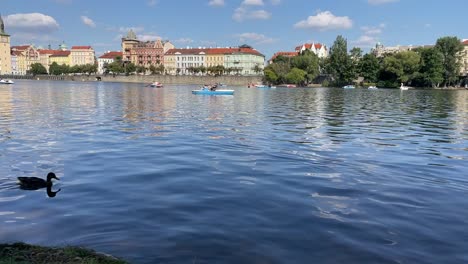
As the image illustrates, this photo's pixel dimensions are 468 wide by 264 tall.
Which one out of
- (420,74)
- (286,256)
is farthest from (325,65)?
(286,256)

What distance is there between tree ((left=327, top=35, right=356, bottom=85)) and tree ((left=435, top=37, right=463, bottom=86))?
2963cm

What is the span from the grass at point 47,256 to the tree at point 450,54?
161 m

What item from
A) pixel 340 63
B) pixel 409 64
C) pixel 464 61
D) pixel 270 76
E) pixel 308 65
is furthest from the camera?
pixel 464 61

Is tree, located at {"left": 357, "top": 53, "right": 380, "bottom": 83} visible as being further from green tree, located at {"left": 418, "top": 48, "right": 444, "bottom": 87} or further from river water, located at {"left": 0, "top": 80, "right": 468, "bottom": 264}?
river water, located at {"left": 0, "top": 80, "right": 468, "bottom": 264}

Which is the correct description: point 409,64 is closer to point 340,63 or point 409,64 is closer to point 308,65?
point 340,63

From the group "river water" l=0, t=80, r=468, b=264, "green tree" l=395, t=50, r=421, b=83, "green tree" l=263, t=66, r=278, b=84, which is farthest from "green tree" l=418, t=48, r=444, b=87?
Result: "river water" l=0, t=80, r=468, b=264

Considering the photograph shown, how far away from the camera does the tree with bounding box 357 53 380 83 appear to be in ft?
522

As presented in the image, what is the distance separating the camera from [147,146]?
20438 millimetres

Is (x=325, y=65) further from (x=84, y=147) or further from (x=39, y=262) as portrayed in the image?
(x=39, y=262)

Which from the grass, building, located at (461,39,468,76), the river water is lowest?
the river water

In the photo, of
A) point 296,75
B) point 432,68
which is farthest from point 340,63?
point 432,68

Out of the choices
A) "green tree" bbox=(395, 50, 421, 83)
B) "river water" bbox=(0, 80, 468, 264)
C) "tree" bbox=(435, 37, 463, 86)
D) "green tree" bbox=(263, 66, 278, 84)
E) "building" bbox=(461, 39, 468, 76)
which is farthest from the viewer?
"green tree" bbox=(263, 66, 278, 84)

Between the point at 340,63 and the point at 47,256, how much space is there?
16458 cm

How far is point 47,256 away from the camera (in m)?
6.91
